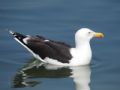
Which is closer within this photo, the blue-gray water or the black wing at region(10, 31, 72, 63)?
the blue-gray water

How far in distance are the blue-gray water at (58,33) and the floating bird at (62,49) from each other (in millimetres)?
244

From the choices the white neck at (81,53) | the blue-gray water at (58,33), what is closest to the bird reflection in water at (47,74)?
the blue-gray water at (58,33)

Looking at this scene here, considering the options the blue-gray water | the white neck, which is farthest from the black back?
the blue-gray water

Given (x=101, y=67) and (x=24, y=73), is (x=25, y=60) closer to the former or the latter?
(x=24, y=73)

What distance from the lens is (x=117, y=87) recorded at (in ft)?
43.0

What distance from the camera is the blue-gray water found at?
13.4 metres

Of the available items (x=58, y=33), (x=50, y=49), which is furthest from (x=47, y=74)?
(x=58, y=33)

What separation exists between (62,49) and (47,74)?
0.67 metres

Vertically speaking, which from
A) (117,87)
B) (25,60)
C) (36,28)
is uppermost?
(36,28)

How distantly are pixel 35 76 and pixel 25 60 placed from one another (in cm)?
87

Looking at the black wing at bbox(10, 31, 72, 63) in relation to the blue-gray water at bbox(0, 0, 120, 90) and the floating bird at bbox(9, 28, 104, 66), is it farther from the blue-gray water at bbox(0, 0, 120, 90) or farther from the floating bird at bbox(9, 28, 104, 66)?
the blue-gray water at bbox(0, 0, 120, 90)

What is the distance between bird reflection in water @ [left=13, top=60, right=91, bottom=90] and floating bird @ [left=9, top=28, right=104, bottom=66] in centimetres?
14

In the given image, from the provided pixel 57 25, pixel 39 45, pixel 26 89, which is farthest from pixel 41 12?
pixel 26 89

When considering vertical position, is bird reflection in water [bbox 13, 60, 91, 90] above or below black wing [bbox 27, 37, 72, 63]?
below
